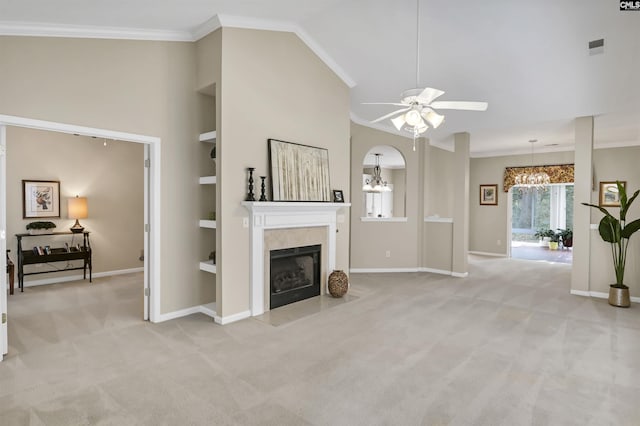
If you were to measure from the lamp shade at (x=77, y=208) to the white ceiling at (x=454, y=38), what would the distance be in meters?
3.48

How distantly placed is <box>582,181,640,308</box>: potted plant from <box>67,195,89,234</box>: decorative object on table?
25.4ft

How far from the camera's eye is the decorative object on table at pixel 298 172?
4484 millimetres

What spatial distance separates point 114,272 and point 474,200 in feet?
29.0

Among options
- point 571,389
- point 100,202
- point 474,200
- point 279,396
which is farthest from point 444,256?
point 100,202

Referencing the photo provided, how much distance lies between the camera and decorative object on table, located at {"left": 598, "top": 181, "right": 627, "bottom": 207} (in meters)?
7.96

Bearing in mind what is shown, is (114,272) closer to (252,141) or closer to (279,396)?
(252,141)

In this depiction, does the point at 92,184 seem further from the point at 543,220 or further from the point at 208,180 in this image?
the point at 543,220

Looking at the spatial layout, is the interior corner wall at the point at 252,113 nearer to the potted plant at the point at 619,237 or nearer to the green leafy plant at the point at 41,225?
the green leafy plant at the point at 41,225

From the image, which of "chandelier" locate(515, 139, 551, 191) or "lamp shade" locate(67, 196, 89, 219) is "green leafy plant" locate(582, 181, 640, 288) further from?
"lamp shade" locate(67, 196, 89, 219)

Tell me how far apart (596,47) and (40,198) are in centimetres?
791

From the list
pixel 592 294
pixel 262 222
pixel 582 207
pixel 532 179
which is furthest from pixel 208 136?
pixel 532 179

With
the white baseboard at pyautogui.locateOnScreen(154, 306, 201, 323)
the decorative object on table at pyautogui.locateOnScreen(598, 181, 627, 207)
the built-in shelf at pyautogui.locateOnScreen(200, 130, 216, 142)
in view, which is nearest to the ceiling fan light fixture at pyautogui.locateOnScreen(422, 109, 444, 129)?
the built-in shelf at pyautogui.locateOnScreen(200, 130, 216, 142)

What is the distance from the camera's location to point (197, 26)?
412cm

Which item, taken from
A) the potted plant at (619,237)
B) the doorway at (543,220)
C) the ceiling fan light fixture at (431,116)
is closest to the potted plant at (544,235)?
the doorway at (543,220)
